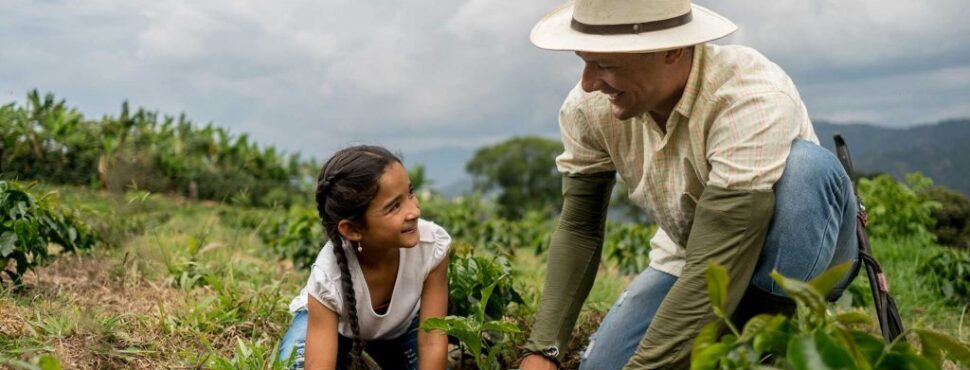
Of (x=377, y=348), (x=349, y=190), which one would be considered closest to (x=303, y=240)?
(x=377, y=348)

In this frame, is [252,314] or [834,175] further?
[252,314]

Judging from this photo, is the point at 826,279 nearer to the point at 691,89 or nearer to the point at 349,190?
the point at 691,89

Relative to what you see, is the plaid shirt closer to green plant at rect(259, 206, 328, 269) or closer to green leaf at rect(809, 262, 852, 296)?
green leaf at rect(809, 262, 852, 296)

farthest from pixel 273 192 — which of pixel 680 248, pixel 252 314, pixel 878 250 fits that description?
pixel 680 248

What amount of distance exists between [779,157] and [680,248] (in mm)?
652

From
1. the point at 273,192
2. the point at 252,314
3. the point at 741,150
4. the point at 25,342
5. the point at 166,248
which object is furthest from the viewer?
the point at 273,192

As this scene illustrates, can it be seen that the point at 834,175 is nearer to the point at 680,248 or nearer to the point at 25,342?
the point at 680,248

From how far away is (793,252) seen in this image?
97.7 inches

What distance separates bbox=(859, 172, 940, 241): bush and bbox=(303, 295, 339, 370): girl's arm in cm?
462

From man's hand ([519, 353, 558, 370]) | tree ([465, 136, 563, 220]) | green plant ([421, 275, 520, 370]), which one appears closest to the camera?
green plant ([421, 275, 520, 370])

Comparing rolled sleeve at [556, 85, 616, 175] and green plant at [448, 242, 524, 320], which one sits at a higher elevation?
rolled sleeve at [556, 85, 616, 175]

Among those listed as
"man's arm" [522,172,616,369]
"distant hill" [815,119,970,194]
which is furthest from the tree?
"man's arm" [522,172,616,369]

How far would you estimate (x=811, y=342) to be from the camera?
53.6 inches

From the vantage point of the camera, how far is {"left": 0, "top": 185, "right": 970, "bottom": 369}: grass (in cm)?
285
